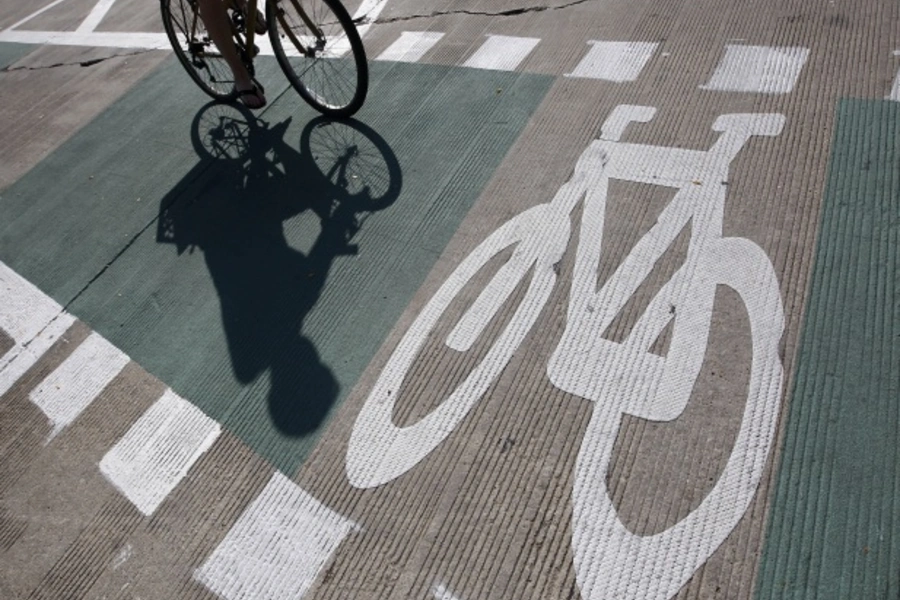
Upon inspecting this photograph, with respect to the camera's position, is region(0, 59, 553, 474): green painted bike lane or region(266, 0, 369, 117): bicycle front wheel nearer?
region(0, 59, 553, 474): green painted bike lane

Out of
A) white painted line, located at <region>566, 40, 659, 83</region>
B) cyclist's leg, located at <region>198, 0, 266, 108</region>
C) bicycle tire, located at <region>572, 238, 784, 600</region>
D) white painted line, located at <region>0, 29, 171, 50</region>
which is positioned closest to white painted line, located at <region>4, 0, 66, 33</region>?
white painted line, located at <region>0, 29, 171, 50</region>

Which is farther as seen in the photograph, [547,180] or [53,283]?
[53,283]

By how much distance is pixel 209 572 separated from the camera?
115 inches

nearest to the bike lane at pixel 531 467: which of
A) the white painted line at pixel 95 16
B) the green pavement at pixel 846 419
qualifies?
the green pavement at pixel 846 419

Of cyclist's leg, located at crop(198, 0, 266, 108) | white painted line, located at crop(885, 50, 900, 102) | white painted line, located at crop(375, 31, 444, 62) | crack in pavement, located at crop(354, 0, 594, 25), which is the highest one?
cyclist's leg, located at crop(198, 0, 266, 108)

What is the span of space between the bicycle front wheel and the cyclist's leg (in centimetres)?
27

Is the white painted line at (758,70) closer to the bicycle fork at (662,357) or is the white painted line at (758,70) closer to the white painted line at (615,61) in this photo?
the bicycle fork at (662,357)

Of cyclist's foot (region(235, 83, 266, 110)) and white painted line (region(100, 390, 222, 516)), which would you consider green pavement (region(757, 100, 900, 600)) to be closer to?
white painted line (region(100, 390, 222, 516))

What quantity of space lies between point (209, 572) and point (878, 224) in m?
3.51

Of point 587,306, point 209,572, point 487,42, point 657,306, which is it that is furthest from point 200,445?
point 487,42

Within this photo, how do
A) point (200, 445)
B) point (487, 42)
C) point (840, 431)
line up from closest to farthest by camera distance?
point (840, 431) → point (200, 445) → point (487, 42)

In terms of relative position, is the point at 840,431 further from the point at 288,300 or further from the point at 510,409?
the point at 288,300

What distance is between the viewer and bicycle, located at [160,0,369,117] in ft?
16.3

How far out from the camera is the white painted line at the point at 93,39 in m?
7.32
